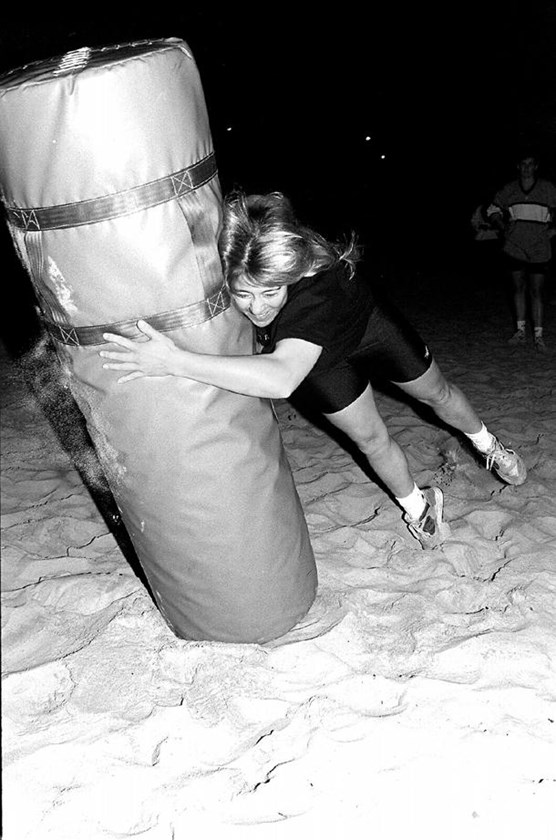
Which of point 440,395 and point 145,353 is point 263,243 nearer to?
point 145,353

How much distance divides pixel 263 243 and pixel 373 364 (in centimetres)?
98

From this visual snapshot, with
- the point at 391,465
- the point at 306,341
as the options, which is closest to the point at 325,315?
the point at 306,341

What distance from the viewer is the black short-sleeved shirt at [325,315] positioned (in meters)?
2.02

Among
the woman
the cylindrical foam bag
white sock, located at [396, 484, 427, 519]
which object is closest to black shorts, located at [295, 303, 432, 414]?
the woman

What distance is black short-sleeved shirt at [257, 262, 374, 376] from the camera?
6.61 feet

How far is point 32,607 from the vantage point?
8.12 ft

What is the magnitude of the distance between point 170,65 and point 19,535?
2.27 m

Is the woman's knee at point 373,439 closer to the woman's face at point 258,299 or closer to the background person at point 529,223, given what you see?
the woman's face at point 258,299

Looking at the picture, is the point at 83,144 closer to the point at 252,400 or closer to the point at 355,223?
the point at 252,400

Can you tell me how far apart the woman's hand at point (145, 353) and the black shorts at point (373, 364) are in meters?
0.81

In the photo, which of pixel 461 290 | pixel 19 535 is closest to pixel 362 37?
pixel 461 290

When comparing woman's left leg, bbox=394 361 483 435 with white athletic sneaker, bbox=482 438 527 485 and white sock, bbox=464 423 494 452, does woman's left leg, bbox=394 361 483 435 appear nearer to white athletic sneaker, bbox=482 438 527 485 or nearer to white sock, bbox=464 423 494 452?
white sock, bbox=464 423 494 452

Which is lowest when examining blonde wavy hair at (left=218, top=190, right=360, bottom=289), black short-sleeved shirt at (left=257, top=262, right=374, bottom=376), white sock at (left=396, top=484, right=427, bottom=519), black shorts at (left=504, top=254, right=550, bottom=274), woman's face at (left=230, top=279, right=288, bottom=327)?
black shorts at (left=504, top=254, right=550, bottom=274)

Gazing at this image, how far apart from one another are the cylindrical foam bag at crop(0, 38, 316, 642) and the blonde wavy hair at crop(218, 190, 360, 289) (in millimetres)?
53
